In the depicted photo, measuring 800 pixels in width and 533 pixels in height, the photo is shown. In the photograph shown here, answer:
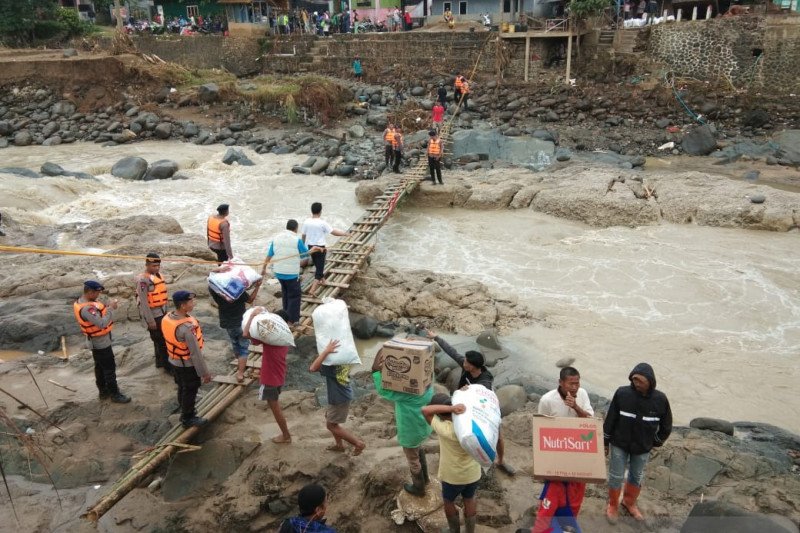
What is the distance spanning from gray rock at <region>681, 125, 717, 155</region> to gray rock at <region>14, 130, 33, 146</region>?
2217 centimetres

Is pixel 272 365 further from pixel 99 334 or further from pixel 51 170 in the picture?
pixel 51 170

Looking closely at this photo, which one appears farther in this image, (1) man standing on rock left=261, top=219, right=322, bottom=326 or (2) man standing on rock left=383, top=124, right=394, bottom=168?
(2) man standing on rock left=383, top=124, right=394, bottom=168

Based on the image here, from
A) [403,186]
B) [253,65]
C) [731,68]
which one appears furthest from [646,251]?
[253,65]

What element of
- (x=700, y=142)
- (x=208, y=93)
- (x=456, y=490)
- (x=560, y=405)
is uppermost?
(x=208, y=93)

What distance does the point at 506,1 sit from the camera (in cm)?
2905

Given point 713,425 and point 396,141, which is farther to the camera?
point 396,141

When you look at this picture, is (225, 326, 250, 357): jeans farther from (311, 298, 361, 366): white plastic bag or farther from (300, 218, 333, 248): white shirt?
(300, 218, 333, 248): white shirt

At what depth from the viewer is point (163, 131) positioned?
71.9ft

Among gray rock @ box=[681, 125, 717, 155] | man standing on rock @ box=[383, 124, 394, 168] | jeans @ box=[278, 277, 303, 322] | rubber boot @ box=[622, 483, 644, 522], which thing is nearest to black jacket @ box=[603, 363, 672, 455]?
rubber boot @ box=[622, 483, 644, 522]

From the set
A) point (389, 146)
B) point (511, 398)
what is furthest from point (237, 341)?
point (389, 146)

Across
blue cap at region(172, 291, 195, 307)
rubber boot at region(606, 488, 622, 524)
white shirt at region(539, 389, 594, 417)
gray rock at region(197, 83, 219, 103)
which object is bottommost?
rubber boot at region(606, 488, 622, 524)

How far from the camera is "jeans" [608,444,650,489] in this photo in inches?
170

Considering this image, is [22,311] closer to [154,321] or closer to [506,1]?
[154,321]

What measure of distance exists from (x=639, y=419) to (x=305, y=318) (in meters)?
4.72
